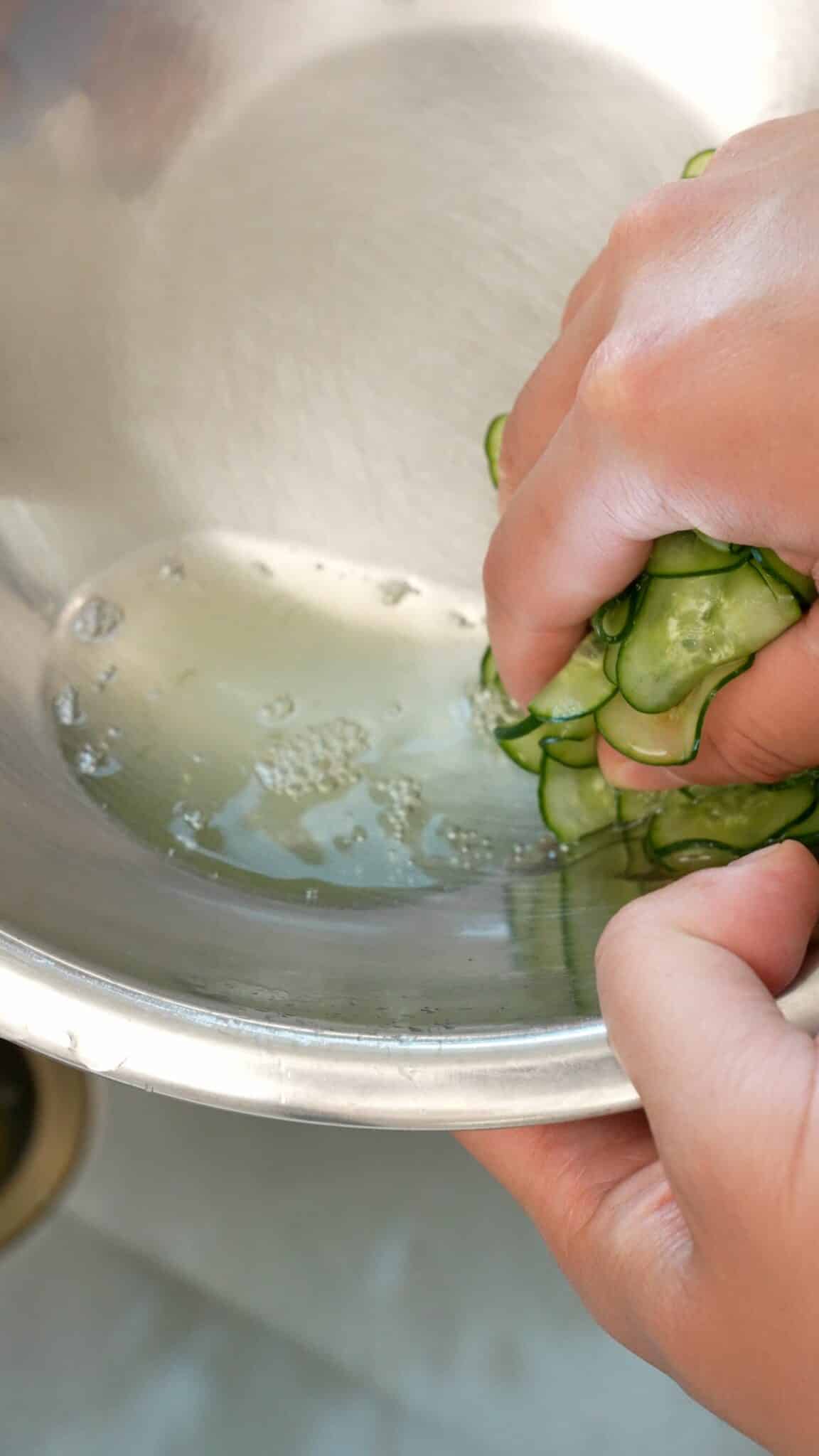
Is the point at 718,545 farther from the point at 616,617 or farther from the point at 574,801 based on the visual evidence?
the point at 574,801

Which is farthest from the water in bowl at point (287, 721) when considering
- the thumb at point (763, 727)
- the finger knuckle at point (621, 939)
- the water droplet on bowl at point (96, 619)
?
the finger knuckle at point (621, 939)

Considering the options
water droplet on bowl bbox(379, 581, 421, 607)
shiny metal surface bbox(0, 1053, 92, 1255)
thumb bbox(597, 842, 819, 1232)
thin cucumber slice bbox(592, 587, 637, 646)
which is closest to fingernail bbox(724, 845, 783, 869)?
thumb bbox(597, 842, 819, 1232)

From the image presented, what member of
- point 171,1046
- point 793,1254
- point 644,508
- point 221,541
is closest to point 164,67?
point 221,541

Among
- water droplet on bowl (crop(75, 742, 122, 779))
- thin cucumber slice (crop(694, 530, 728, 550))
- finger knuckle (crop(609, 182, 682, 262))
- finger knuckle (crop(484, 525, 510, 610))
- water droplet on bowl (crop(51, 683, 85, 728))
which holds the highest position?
finger knuckle (crop(609, 182, 682, 262))

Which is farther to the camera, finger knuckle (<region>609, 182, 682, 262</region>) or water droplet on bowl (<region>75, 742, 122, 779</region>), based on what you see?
water droplet on bowl (<region>75, 742, 122, 779</region>)

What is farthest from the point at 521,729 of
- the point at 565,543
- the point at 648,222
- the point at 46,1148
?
the point at 46,1148

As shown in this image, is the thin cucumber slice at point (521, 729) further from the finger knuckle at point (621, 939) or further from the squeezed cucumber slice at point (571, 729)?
the finger knuckle at point (621, 939)

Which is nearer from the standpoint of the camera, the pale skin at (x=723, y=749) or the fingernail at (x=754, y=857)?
the pale skin at (x=723, y=749)

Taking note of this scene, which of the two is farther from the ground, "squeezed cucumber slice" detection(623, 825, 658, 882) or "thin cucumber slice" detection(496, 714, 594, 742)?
"thin cucumber slice" detection(496, 714, 594, 742)

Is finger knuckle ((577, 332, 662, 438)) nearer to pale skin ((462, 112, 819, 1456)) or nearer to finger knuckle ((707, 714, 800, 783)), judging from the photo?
pale skin ((462, 112, 819, 1456))

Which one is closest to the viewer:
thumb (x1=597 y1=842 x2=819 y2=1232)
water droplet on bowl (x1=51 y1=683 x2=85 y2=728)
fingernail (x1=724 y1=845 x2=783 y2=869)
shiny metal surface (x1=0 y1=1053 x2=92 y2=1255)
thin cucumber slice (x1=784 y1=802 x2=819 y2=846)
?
thumb (x1=597 y1=842 x2=819 y2=1232)
